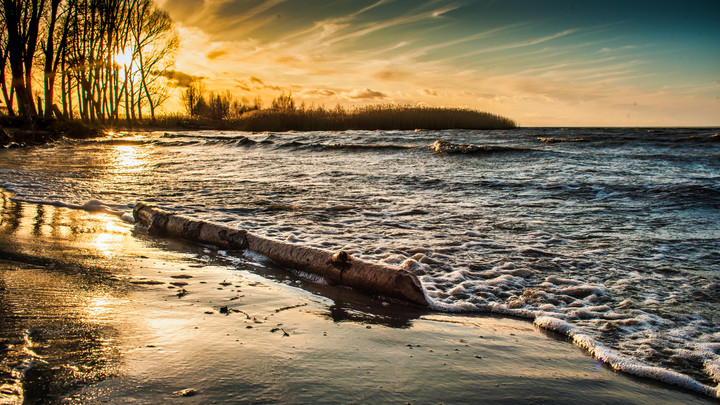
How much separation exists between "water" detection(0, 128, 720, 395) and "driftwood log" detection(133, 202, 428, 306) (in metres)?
0.31

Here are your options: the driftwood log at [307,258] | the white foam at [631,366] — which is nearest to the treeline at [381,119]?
the driftwood log at [307,258]

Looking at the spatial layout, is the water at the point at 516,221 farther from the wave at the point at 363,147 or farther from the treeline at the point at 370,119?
the treeline at the point at 370,119

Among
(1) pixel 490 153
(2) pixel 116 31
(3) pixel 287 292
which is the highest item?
(2) pixel 116 31

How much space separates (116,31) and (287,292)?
3759cm

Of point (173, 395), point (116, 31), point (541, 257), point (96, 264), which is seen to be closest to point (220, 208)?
point (96, 264)

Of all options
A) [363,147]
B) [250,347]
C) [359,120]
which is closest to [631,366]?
[250,347]

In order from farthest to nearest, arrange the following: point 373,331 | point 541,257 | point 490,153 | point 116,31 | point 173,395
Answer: point 116,31
point 490,153
point 541,257
point 373,331
point 173,395

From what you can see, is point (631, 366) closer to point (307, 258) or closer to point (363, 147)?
point (307, 258)

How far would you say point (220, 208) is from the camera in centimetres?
626

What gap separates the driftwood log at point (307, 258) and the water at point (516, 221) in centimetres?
31

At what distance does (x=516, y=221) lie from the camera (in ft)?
17.9

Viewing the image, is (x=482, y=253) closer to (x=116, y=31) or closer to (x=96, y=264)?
(x=96, y=264)

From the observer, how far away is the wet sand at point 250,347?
154 centimetres

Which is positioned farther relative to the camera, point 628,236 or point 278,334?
point 628,236
